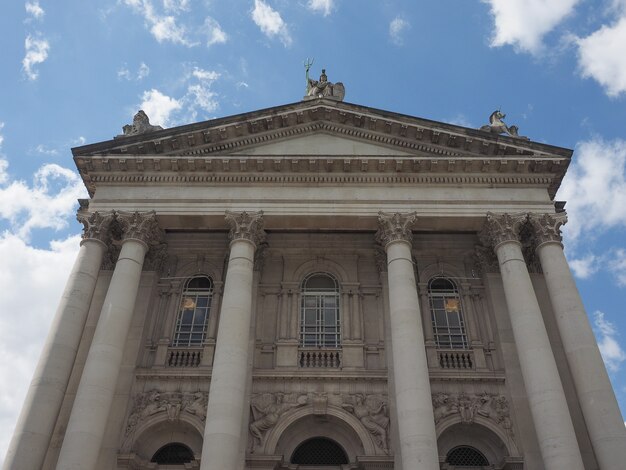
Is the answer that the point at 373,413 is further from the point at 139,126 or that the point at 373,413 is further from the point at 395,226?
the point at 139,126

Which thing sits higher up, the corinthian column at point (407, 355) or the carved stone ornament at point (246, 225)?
the carved stone ornament at point (246, 225)

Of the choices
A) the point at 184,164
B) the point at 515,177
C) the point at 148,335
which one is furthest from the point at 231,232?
the point at 515,177

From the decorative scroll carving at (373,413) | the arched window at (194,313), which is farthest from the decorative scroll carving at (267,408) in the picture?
the arched window at (194,313)

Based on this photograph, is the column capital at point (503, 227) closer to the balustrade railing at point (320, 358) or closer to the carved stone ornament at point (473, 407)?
the carved stone ornament at point (473, 407)

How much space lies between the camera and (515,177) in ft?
61.5

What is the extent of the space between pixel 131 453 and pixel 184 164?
890 cm

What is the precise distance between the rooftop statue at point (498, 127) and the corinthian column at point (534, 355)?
361 centimetres

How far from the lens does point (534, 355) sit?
15102 mm

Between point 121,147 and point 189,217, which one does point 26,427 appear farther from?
point 121,147

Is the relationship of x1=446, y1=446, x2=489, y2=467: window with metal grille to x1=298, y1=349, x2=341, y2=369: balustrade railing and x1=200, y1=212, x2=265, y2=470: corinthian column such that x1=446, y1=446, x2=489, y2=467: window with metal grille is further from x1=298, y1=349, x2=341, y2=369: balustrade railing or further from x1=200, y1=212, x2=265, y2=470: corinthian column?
x1=200, y1=212, x2=265, y2=470: corinthian column

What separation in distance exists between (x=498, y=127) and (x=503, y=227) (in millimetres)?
4207

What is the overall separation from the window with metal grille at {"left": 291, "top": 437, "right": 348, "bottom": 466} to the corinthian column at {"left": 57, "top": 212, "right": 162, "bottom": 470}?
18.1ft

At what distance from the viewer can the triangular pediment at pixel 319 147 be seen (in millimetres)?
19828

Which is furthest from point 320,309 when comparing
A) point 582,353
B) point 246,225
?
point 582,353
